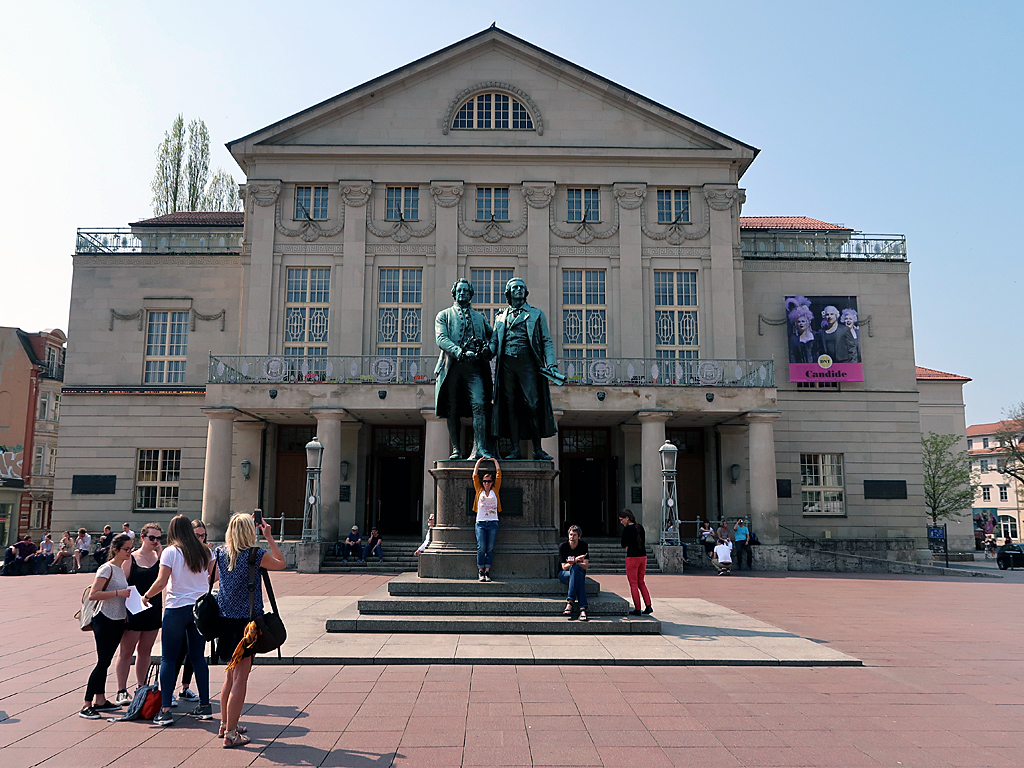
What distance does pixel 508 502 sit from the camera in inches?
462

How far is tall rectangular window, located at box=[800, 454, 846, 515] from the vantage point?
105 feet

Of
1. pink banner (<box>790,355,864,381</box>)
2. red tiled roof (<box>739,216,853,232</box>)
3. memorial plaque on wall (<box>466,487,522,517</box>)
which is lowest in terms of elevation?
memorial plaque on wall (<box>466,487,522,517</box>)

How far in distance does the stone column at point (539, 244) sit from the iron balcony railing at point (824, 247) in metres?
8.87

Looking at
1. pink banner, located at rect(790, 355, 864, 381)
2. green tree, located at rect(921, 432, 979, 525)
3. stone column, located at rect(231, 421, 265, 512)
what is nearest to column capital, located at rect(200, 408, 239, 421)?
stone column, located at rect(231, 421, 265, 512)

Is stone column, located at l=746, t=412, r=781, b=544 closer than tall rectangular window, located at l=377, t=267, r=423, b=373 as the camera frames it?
Yes

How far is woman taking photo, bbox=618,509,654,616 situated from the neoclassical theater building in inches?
708

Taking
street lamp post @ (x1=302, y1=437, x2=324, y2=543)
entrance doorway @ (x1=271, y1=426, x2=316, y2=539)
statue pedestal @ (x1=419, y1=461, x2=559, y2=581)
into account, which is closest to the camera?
statue pedestal @ (x1=419, y1=461, x2=559, y2=581)

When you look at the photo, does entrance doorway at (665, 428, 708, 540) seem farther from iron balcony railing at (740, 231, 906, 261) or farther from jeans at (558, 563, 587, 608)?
jeans at (558, 563, 587, 608)

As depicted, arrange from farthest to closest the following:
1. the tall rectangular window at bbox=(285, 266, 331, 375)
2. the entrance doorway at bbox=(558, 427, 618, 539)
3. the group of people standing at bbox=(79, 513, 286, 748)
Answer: the entrance doorway at bbox=(558, 427, 618, 539)
the tall rectangular window at bbox=(285, 266, 331, 375)
the group of people standing at bbox=(79, 513, 286, 748)

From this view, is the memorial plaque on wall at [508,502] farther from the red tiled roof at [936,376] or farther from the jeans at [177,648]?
the red tiled roof at [936,376]

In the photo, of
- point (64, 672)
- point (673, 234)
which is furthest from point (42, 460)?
point (64, 672)

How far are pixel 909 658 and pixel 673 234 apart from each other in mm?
23945

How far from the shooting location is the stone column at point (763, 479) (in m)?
26.9

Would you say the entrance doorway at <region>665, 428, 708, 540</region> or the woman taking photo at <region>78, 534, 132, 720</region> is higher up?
the entrance doorway at <region>665, 428, 708, 540</region>
